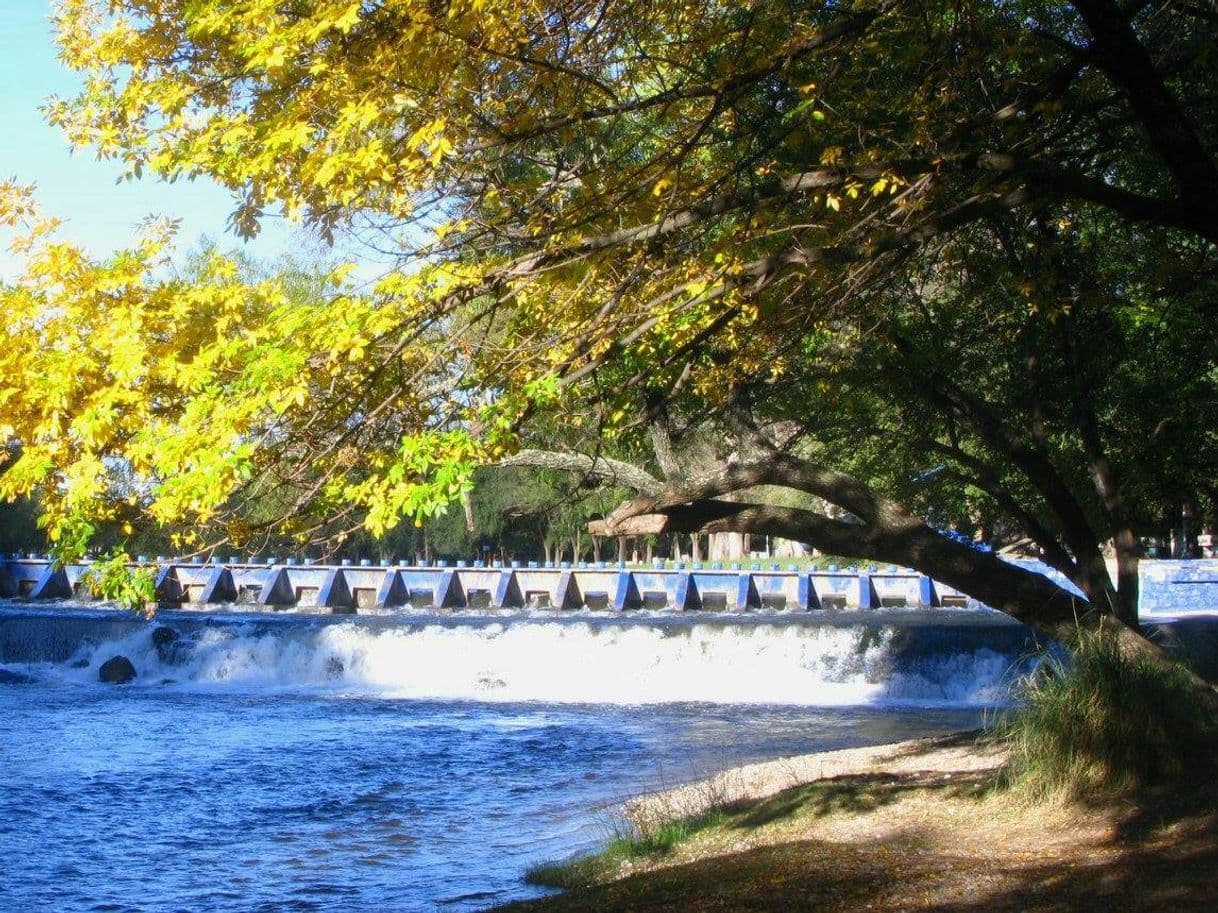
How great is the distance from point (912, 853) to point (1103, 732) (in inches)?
66.5

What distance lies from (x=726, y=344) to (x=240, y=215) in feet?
11.5

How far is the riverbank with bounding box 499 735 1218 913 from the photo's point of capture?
237 inches

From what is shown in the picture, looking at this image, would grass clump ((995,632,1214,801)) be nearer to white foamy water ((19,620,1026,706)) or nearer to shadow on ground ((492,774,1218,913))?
shadow on ground ((492,774,1218,913))

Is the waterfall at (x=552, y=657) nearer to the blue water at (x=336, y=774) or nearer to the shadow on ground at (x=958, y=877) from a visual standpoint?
the blue water at (x=336, y=774)

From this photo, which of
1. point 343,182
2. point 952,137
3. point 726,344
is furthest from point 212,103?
point 952,137

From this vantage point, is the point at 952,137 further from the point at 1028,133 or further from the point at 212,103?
the point at 212,103

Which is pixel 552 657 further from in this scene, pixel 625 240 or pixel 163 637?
pixel 625 240

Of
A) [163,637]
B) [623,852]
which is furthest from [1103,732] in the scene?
[163,637]

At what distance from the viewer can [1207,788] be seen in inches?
296

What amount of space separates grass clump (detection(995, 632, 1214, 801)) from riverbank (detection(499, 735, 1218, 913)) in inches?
8.4

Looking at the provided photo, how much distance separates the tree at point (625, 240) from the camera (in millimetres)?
6613

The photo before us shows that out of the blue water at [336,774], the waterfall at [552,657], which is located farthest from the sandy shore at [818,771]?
the waterfall at [552,657]

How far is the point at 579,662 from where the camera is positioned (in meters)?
25.2

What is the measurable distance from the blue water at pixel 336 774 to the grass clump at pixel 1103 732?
3.59m
